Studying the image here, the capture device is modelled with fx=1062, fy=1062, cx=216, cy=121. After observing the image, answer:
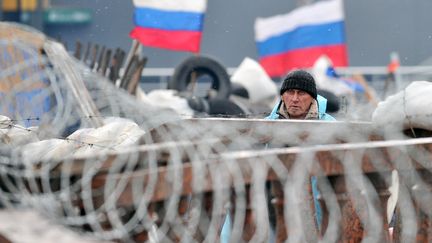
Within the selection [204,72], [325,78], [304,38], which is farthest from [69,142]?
A: [325,78]

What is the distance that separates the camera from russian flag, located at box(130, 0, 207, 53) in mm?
13609

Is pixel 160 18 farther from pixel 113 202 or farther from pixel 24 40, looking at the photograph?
pixel 113 202

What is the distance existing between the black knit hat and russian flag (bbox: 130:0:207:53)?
7753 millimetres

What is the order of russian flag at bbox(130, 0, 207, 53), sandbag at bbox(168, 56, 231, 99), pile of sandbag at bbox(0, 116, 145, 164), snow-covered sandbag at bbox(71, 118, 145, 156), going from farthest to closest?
1. sandbag at bbox(168, 56, 231, 99)
2. russian flag at bbox(130, 0, 207, 53)
3. snow-covered sandbag at bbox(71, 118, 145, 156)
4. pile of sandbag at bbox(0, 116, 145, 164)

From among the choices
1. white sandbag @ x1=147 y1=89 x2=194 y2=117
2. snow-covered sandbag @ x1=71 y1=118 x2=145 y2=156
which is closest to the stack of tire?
white sandbag @ x1=147 y1=89 x2=194 y2=117

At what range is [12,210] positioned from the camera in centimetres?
351

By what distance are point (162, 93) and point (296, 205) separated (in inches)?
373

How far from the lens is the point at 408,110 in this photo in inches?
154

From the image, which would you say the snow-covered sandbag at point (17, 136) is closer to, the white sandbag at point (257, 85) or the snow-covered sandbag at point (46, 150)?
the snow-covered sandbag at point (46, 150)

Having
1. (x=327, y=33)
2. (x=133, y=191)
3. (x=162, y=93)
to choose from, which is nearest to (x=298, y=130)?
(x=133, y=191)

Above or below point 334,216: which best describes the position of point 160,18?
above

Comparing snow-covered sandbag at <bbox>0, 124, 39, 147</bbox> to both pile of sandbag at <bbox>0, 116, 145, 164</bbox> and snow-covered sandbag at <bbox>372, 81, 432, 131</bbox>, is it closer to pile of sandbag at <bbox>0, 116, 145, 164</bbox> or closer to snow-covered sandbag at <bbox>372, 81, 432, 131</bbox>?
pile of sandbag at <bbox>0, 116, 145, 164</bbox>

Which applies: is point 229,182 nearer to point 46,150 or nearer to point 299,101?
point 46,150

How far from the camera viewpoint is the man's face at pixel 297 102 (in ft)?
18.1
